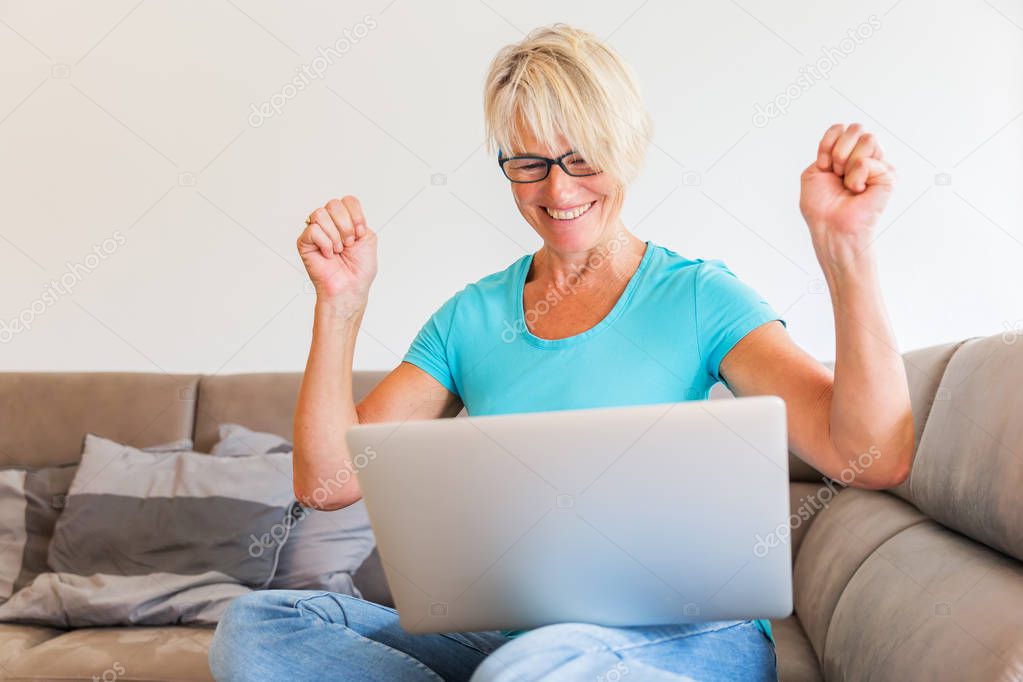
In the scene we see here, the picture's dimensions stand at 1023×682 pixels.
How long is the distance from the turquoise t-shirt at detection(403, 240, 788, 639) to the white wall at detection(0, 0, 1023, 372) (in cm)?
118

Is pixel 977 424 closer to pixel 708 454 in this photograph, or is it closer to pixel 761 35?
pixel 708 454

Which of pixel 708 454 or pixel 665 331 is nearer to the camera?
pixel 708 454

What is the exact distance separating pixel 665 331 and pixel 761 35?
1.51m

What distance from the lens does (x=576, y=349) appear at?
52.2 inches

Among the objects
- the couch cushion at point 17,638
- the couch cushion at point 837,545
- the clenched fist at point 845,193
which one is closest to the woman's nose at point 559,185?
the clenched fist at point 845,193

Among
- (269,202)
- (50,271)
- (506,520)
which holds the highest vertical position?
(269,202)

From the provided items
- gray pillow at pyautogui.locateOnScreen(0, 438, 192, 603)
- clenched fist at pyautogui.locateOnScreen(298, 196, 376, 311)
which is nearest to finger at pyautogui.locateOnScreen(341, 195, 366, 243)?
clenched fist at pyautogui.locateOnScreen(298, 196, 376, 311)

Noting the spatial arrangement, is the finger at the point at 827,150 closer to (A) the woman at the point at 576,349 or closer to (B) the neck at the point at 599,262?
(A) the woman at the point at 576,349

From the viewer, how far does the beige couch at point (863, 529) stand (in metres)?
1.05

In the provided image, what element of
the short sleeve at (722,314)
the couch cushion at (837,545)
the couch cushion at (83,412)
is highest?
the short sleeve at (722,314)

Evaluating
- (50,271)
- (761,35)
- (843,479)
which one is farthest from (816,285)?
(50,271)

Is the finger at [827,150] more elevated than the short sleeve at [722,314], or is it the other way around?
the finger at [827,150]

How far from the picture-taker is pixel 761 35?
2.52m

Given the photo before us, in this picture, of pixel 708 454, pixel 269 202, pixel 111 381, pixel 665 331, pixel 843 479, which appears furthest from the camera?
pixel 269 202
